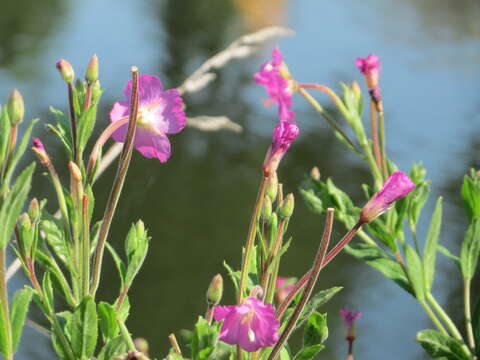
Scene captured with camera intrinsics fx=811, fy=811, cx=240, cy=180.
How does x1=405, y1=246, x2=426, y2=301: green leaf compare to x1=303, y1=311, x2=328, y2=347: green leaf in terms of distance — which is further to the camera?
x1=405, y1=246, x2=426, y2=301: green leaf

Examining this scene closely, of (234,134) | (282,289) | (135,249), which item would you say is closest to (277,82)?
(282,289)

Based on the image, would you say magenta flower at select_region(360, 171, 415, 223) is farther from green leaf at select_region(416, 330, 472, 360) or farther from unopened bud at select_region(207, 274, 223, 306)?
green leaf at select_region(416, 330, 472, 360)

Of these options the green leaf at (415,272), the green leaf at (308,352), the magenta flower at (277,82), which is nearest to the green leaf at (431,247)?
the green leaf at (415,272)

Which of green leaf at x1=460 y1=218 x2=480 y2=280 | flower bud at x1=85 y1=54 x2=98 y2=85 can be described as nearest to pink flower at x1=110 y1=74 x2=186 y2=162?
flower bud at x1=85 y1=54 x2=98 y2=85

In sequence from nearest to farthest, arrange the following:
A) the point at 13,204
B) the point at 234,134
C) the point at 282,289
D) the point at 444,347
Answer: the point at 13,204 < the point at 444,347 < the point at 282,289 < the point at 234,134

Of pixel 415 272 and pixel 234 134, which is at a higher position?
pixel 234 134

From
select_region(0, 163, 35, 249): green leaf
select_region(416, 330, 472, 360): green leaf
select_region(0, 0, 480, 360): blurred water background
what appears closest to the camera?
select_region(0, 163, 35, 249): green leaf

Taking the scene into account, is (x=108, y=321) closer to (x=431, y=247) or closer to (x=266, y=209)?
(x=266, y=209)
